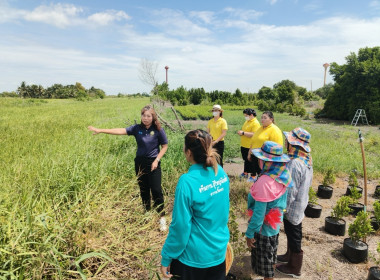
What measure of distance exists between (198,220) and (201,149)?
0.45m

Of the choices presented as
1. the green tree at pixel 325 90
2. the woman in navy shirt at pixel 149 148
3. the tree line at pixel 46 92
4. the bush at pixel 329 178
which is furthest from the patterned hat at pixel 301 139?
the tree line at pixel 46 92

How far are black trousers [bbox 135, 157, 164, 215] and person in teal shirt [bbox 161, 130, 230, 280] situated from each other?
66.7 inches

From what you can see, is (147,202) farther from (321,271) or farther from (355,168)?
(355,168)

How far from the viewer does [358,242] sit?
2.84 meters

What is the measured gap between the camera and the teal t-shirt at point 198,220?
138cm

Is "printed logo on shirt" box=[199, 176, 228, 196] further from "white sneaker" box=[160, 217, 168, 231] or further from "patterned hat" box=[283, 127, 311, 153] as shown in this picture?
"white sneaker" box=[160, 217, 168, 231]

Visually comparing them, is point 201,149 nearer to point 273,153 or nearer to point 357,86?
point 273,153

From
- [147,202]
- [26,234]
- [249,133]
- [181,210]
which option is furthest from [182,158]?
[181,210]

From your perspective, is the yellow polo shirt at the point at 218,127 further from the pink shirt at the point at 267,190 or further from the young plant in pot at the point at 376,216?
the pink shirt at the point at 267,190

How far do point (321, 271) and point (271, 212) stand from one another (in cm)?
126

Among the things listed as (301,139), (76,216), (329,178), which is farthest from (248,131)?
(76,216)

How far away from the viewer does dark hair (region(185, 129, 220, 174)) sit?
56.5 inches

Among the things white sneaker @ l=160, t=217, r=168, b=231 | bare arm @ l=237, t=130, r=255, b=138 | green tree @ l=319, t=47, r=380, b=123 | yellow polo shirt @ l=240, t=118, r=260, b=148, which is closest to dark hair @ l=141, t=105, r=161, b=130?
white sneaker @ l=160, t=217, r=168, b=231

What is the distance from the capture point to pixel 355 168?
6.34 meters
